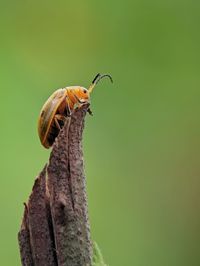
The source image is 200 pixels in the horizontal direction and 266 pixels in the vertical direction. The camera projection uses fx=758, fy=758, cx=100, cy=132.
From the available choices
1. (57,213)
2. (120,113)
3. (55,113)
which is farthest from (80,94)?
(120,113)

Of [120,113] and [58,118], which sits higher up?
[120,113]

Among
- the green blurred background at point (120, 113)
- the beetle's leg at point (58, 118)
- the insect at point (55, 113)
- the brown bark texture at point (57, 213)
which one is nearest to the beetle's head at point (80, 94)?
the insect at point (55, 113)

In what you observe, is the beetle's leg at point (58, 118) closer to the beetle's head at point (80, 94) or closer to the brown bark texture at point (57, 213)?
the beetle's head at point (80, 94)

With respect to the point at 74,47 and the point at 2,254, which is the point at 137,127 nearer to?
the point at 74,47

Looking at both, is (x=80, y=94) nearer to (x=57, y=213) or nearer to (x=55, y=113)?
(x=55, y=113)

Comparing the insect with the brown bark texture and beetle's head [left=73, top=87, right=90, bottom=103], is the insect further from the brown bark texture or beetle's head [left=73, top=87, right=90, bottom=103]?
the brown bark texture

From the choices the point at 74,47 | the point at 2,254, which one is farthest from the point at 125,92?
the point at 2,254
